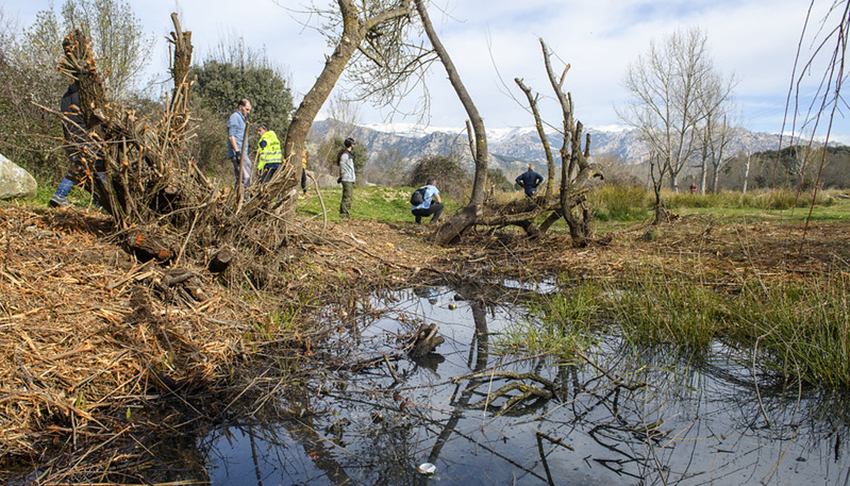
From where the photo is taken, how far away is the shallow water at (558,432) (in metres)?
2.13

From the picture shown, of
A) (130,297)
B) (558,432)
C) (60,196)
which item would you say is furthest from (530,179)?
(558,432)

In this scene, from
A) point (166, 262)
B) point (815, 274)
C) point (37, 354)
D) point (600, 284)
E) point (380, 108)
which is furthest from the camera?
point (380, 108)

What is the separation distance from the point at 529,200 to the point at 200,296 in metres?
5.58

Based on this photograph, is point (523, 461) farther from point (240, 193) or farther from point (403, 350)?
point (240, 193)

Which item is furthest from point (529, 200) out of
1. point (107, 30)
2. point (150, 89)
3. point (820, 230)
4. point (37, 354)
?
point (107, 30)

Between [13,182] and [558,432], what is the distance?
27.7 feet

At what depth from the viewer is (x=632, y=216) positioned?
12.9 m

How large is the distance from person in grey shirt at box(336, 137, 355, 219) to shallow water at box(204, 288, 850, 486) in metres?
8.15

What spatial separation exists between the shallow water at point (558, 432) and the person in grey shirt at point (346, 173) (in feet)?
26.7

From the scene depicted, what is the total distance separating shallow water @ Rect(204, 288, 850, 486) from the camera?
213cm

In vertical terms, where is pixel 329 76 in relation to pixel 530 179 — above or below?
above

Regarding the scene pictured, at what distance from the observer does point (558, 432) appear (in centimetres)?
247

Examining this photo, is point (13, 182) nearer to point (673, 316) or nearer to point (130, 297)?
point (130, 297)

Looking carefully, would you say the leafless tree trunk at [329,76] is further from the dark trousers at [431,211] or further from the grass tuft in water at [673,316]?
the dark trousers at [431,211]
